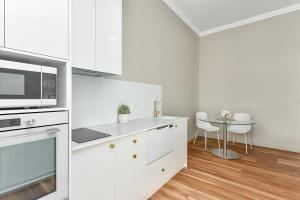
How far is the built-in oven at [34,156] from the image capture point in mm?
779

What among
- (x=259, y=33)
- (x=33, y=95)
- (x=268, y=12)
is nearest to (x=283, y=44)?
(x=259, y=33)

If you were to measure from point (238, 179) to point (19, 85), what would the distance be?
265 centimetres

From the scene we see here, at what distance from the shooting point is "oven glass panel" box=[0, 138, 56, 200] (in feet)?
2.57

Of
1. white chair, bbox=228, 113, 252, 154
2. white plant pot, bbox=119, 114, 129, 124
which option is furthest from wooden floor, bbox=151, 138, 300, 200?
white plant pot, bbox=119, 114, 129, 124

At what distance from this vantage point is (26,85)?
849mm

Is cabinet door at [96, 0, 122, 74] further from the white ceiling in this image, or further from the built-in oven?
the white ceiling

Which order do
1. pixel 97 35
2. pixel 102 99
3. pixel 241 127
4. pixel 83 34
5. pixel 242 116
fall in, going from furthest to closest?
pixel 242 116 → pixel 241 127 → pixel 102 99 → pixel 97 35 → pixel 83 34

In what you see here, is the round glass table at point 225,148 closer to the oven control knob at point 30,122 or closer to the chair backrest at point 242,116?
the chair backrest at point 242,116

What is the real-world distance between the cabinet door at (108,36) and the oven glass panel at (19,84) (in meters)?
0.66

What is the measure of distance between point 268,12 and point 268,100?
1935mm

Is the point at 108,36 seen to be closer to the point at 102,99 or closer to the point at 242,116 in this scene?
the point at 102,99

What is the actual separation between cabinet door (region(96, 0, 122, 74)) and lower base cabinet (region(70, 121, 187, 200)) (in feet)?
2.49

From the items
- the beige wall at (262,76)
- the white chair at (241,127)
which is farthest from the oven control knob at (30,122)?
the beige wall at (262,76)

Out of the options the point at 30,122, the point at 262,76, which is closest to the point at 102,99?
the point at 30,122
